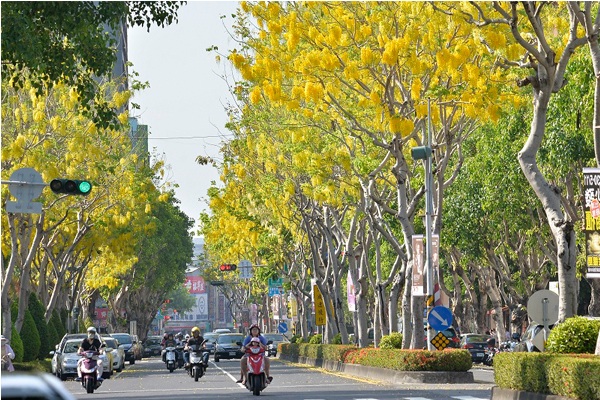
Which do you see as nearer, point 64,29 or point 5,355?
point 64,29

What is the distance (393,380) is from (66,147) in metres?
15.0

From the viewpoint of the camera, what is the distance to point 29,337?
1893 inches

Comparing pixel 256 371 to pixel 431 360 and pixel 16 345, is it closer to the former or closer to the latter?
pixel 431 360

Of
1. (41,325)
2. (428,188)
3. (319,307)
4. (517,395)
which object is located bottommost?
(517,395)

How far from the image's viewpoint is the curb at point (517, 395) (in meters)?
17.5

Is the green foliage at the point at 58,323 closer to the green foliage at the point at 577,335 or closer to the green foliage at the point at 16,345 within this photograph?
the green foliage at the point at 16,345

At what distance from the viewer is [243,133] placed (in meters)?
46.5

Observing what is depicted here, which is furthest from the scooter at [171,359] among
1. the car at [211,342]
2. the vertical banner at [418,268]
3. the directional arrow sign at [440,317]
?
the directional arrow sign at [440,317]

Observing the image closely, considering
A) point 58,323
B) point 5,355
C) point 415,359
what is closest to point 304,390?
point 415,359

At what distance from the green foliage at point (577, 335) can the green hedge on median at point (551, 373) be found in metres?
0.52

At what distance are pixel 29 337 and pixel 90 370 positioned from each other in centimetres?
1738

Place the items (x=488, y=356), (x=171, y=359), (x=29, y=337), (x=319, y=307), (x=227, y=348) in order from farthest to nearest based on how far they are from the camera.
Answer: (x=227, y=348) < (x=319, y=307) < (x=488, y=356) < (x=171, y=359) < (x=29, y=337)

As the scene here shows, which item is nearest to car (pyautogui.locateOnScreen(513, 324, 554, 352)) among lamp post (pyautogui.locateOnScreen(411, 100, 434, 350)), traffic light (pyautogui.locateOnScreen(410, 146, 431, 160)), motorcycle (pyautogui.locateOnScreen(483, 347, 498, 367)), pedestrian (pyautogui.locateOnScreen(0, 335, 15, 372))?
lamp post (pyautogui.locateOnScreen(411, 100, 434, 350))

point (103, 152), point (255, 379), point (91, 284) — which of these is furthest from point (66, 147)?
point (91, 284)
